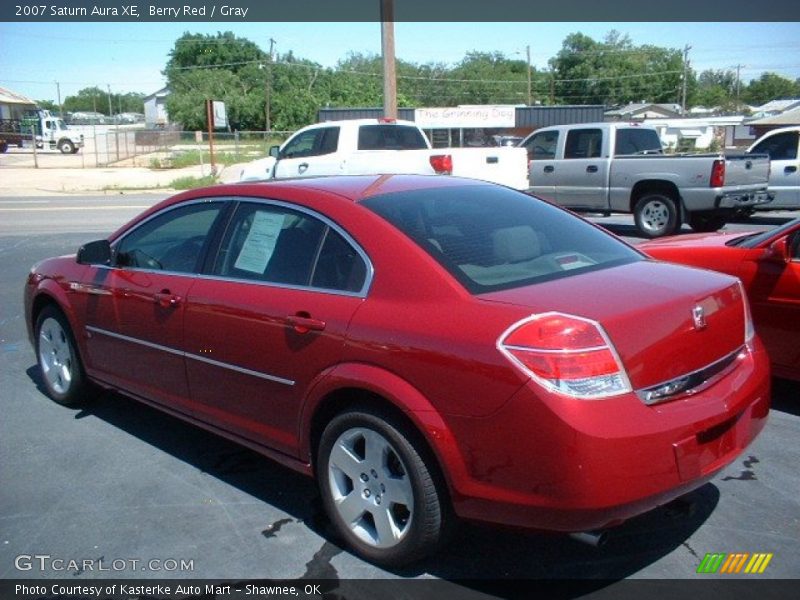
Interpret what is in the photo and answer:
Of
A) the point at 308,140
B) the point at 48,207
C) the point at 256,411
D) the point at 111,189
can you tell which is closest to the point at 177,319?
the point at 256,411

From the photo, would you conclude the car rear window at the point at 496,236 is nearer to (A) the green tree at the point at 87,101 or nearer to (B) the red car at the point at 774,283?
(B) the red car at the point at 774,283

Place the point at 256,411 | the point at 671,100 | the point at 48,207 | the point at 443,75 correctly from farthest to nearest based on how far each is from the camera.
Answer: the point at 671,100 → the point at 443,75 → the point at 48,207 → the point at 256,411

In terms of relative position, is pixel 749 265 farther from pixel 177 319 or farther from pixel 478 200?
pixel 177 319

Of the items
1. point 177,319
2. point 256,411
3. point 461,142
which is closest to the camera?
point 256,411

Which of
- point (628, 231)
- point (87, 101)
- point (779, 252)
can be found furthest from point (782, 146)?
point (87, 101)

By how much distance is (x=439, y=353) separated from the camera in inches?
118

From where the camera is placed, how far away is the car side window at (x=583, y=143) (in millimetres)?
14562

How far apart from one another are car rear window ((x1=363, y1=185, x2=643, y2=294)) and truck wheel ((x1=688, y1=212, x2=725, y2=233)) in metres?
9.98

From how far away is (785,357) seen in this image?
4.94 meters

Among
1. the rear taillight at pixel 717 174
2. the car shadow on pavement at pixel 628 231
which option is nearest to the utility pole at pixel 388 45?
the car shadow on pavement at pixel 628 231

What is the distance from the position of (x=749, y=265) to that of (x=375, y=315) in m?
3.08

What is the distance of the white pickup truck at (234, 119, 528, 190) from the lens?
13.1 m

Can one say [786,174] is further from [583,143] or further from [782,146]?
[583,143]

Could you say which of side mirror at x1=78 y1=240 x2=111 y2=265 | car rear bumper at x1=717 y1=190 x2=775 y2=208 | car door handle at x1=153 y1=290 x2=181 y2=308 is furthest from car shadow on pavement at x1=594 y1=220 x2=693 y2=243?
car door handle at x1=153 y1=290 x2=181 y2=308
